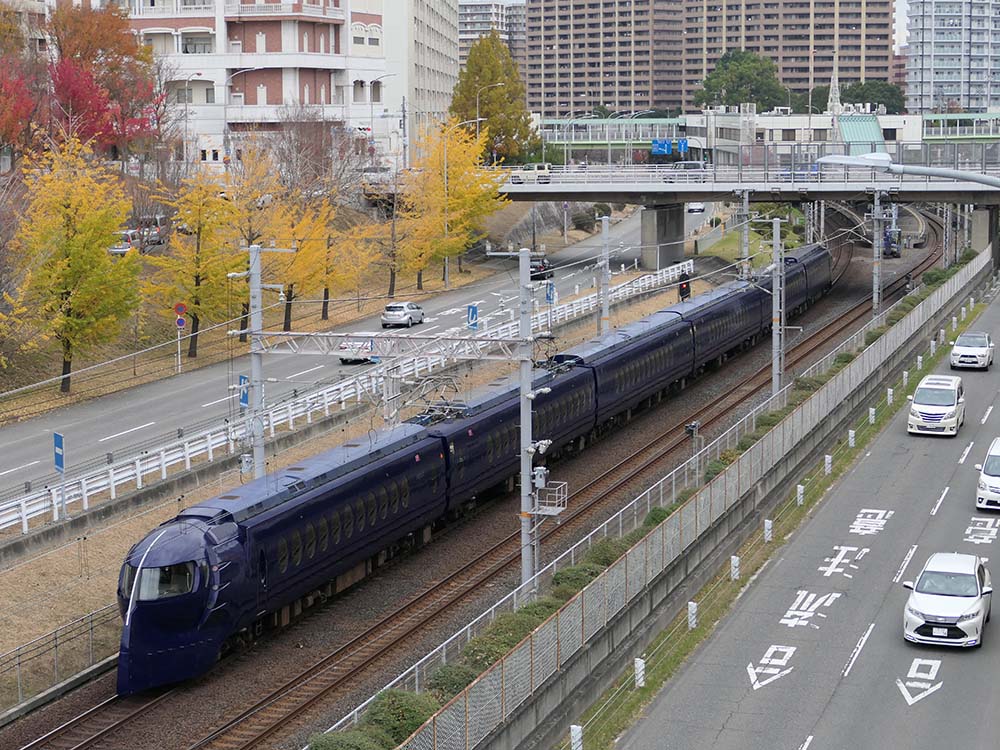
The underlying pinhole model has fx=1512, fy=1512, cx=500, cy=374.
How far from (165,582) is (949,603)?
1337 centimetres


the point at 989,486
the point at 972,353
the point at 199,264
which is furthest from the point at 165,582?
the point at 972,353

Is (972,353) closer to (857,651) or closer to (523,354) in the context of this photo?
(523,354)

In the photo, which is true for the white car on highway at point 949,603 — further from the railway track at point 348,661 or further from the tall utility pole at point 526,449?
the railway track at point 348,661

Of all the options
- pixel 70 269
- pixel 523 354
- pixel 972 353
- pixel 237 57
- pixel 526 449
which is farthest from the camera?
pixel 237 57

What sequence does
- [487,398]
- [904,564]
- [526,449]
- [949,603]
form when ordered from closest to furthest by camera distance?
[949,603] < [526,449] < [904,564] < [487,398]

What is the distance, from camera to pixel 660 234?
81.8 metres

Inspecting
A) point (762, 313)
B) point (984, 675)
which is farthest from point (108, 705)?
point (762, 313)

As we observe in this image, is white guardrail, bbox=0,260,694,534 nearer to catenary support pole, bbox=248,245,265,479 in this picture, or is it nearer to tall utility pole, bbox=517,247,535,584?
catenary support pole, bbox=248,245,265,479

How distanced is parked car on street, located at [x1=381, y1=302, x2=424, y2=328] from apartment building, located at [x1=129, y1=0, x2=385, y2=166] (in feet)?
96.3

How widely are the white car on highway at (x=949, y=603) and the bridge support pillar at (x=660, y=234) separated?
53257mm

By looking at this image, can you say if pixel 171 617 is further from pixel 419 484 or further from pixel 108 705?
pixel 419 484

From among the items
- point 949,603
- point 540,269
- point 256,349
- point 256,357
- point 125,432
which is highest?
point 256,349

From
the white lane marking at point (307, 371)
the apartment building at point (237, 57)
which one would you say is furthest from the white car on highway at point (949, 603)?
the apartment building at point (237, 57)

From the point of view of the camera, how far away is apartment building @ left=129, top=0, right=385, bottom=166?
89750mm
